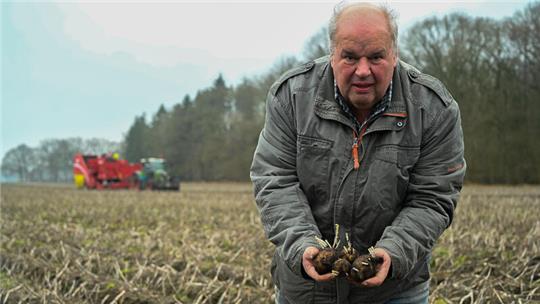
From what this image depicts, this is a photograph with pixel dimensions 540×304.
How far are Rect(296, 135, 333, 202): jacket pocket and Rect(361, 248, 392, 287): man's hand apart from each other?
33cm

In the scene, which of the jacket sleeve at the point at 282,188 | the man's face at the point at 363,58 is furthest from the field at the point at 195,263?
the man's face at the point at 363,58

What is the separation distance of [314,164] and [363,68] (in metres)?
0.43

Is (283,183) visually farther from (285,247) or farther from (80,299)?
(80,299)

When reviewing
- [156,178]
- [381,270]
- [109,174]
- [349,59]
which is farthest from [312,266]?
[109,174]

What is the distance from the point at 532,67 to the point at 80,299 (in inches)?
925

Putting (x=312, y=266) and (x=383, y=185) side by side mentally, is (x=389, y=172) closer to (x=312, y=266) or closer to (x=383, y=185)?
(x=383, y=185)

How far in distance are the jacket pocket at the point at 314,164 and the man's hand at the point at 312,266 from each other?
27 centimetres

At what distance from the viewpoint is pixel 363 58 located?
7.39ft

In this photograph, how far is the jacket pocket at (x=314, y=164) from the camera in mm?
2389

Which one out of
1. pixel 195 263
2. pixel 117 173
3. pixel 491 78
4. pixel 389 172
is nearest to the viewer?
pixel 389 172

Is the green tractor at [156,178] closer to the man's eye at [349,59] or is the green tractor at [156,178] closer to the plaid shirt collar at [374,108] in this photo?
the plaid shirt collar at [374,108]

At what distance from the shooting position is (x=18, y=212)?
13.1 meters

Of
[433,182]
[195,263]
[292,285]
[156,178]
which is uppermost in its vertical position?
[433,182]

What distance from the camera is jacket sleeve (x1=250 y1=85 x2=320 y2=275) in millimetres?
2352
